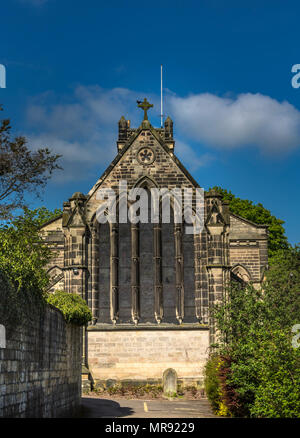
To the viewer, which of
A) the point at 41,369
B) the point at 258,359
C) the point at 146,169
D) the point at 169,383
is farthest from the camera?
Answer: the point at 146,169

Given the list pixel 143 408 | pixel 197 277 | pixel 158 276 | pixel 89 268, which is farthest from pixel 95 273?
pixel 143 408

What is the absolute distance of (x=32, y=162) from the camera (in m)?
17.6

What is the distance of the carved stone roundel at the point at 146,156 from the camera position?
2602 centimetres

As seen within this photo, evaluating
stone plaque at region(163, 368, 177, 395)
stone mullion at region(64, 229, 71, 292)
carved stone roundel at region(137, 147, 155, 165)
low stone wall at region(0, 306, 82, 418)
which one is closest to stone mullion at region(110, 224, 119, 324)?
stone mullion at region(64, 229, 71, 292)

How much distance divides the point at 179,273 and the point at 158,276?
2.79 feet

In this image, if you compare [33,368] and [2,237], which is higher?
[2,237]

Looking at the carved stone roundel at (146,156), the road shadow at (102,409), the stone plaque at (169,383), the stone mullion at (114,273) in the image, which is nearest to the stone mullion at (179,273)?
the stone mullion at (114,273)

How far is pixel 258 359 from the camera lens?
579 inches

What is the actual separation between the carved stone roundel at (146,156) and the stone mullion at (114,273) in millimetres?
2955

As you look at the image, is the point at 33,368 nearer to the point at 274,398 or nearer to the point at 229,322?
the point at 274,398

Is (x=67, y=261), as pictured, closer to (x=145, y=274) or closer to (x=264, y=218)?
(x=145, y=274)

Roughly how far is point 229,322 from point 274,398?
5.29m

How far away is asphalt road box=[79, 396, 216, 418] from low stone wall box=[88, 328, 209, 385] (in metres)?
1.99
